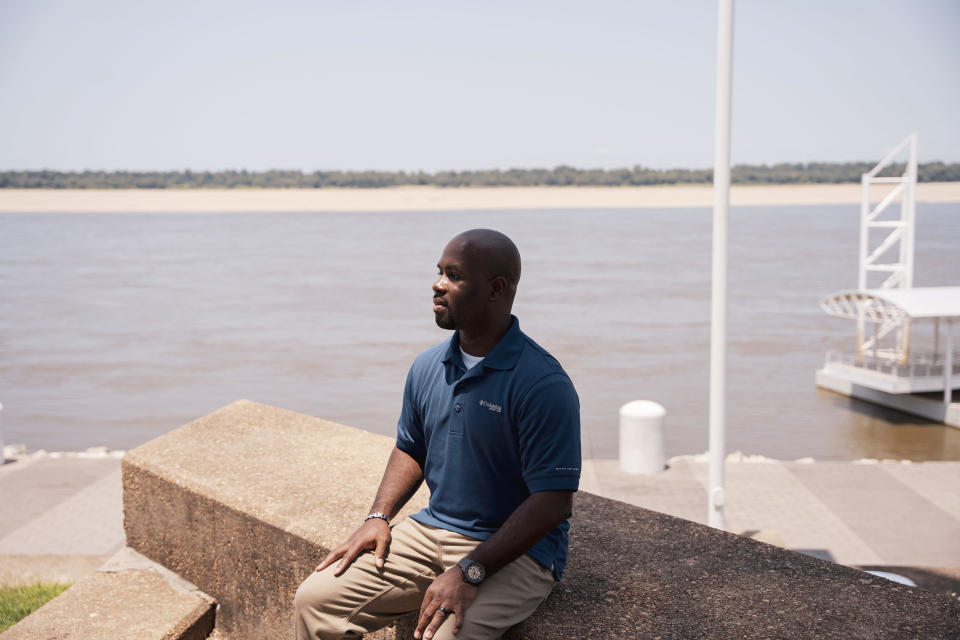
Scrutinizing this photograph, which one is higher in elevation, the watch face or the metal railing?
the watch face

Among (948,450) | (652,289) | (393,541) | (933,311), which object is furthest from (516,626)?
(652,289)

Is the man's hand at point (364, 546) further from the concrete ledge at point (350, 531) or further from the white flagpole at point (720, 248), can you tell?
the white flagpole at point (720, 248)

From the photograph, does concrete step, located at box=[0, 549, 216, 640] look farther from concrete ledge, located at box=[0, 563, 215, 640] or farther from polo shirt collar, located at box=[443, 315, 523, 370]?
polo shirt collar, located at box=[443, 315, 523, 370]

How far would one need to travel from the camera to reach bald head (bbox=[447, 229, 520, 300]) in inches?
102

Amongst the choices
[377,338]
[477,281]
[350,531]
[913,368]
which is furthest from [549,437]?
[377,338]

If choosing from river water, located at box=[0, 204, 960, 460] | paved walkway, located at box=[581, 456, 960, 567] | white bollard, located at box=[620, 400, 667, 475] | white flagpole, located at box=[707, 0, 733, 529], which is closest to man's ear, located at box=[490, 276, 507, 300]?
white flagpole, located at box=[707, 0, 733, 529]

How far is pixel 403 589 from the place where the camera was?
271 cm

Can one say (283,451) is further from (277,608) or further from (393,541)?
(393,541)

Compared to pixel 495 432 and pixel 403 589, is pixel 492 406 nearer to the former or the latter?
pixel 495 432

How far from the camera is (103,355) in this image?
73.8 ft

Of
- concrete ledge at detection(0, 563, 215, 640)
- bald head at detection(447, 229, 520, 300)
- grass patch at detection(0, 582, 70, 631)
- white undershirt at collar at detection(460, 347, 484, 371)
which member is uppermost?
bald head at detection(447, 229, 520, 300)

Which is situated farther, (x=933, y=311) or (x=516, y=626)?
(x=933, y=311)

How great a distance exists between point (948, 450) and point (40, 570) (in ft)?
39.2

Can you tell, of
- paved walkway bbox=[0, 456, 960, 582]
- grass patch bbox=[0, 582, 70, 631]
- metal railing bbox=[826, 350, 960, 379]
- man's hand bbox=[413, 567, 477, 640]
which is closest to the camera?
man's hand bbox=[413, 567, 477, 640]
